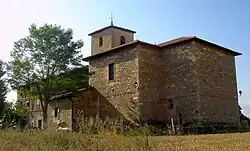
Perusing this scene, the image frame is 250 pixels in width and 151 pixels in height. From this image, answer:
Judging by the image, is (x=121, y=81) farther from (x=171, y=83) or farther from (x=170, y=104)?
(x=170, y=104)

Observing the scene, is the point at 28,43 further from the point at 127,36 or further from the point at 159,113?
the point at 159,113

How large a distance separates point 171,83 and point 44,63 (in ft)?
39.1

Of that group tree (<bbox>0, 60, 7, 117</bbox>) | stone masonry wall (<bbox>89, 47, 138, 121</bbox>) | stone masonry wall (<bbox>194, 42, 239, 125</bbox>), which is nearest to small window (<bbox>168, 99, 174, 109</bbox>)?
stone masonry wall (<bbox>194, 42, 239, 125</bbox>)

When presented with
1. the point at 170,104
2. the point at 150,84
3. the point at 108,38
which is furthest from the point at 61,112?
the point at 170,104

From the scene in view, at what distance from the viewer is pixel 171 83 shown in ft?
85.7

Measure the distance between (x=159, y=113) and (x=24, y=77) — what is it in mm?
12879

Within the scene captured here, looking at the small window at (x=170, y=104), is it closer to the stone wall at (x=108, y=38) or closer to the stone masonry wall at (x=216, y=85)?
the stone masonry wall at (x=216, y=85)

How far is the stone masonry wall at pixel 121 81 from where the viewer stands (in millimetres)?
26016

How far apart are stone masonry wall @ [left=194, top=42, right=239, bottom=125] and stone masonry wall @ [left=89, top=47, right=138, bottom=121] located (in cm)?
521

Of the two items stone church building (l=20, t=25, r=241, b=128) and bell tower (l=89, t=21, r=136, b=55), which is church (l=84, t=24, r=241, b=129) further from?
bell tower (l=89, t=21, r=136, b=55)

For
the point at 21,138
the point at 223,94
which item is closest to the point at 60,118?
the point at 223,94

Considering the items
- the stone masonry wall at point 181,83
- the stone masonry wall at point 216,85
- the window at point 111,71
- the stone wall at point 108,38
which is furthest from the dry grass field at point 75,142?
the stone wall at point 108,38

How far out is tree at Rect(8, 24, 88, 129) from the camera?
2925cm

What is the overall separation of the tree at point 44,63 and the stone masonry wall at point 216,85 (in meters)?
11.0
